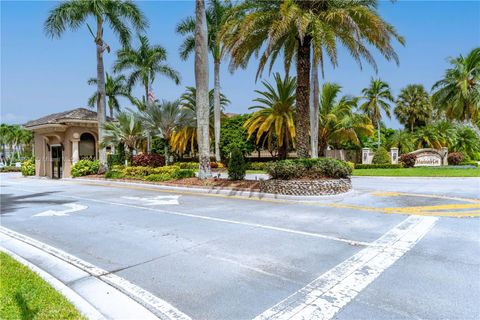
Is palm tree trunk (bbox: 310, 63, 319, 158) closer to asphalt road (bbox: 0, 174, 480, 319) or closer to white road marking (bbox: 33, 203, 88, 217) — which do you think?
asphalt road (bbox: 0, 174, 480, 319)

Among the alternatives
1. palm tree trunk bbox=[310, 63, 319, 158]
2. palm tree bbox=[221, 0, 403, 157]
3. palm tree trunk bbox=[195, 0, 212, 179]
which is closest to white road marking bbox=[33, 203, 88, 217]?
palm tree trunk bbox=[195, 0, 212, 179]

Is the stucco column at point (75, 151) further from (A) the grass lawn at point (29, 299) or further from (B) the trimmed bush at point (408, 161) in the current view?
(B) the trimmed bush at point (408, 161)

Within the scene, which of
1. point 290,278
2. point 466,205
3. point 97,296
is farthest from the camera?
point 466,205

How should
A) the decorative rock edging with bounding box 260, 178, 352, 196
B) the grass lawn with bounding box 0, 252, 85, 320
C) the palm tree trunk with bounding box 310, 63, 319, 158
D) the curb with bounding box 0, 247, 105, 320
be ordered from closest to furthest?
the grass lawn with bounding box 0, 252, 85, 320 < the curb with bounding box 0, 247, 105, 320 < the decorative rock edging with bounding box 260, 178, 352, 196 < the palm tree trunk with bounding box 310, 63, 319, 158

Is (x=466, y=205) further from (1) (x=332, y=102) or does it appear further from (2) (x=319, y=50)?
(1) (x=332, y=102)

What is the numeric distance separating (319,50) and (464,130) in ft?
116

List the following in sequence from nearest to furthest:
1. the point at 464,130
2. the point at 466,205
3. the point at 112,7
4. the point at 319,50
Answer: the point at 466,205
the point at 319,50
the point at 112,7
the point at 464,130

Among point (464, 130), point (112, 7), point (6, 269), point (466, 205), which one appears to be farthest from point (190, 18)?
point (464, 130)

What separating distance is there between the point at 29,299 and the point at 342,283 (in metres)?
3.87

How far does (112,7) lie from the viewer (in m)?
24.8

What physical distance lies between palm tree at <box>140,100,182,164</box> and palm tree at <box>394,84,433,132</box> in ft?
140

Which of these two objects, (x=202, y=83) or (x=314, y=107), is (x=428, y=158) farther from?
(x=202, y=83)

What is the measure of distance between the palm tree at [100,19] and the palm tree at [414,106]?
41805 millimetres

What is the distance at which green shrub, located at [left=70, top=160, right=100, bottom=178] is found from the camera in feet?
83.5
